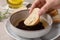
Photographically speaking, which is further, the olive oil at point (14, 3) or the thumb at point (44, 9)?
the olive oil at point (14, 3)

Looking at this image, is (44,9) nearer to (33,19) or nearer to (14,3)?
(33,19)

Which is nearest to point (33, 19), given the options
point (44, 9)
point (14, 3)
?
point (44, 9)

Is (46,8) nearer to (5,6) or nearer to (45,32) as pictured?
(45,32)

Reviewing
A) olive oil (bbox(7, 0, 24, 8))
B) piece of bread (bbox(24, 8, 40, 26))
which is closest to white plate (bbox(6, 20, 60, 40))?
piece of bread (bbox(24, 8, 40, 26))

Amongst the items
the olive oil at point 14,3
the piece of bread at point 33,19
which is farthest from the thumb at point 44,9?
the olive oil at point 14,3

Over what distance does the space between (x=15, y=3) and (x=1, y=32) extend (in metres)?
0.19

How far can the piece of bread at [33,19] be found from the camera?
2.06ft

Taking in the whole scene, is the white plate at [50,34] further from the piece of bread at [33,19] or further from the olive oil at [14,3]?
the olive oil at [14,3]

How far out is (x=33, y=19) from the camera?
2.12ft

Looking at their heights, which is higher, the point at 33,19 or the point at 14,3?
the point at 14,3

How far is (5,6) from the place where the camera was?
0.81 m

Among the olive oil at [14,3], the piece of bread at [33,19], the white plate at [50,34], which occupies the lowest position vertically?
the white plate at [50,34]

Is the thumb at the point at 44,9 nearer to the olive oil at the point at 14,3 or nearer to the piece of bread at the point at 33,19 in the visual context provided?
the piece of bread at the point at 33,19

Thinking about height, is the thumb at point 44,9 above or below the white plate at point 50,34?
above
